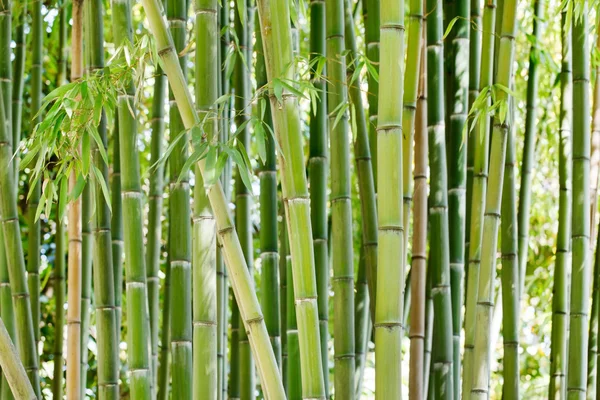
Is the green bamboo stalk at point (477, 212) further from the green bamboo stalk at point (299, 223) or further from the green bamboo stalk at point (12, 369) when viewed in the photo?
the green bamboo stalk at point (12, 369)

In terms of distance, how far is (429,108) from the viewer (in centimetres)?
210

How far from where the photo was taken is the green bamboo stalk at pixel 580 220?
2.18 metres

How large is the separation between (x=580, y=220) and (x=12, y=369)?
1.41 m

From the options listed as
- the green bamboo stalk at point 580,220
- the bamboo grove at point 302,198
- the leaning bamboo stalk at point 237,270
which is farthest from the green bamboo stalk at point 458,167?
the leaning bamboo stalk at point 237,270

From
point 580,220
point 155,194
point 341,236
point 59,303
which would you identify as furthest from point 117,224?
point 580,220

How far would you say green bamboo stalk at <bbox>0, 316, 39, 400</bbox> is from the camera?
1.57m

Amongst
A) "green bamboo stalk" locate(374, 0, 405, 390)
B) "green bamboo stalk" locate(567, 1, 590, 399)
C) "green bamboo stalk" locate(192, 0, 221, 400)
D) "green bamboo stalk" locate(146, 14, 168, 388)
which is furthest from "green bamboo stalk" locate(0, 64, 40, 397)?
"green bamboo stalk" locate(567, 1, 590, 399)

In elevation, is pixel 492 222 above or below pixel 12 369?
above

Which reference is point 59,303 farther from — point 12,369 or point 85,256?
point 12,369

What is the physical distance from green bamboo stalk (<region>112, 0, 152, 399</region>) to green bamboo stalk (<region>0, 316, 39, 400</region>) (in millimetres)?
200

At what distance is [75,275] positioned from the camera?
2.27 meters

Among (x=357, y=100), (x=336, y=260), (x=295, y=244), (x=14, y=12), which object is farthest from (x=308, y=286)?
(x=14, y=12)

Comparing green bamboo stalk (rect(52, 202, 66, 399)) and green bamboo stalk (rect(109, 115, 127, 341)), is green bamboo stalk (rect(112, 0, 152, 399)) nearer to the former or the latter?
green bamboo stalk (rect(109, 115, 127, 341))

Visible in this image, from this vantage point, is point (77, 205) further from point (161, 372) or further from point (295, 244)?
point (295, 244)
